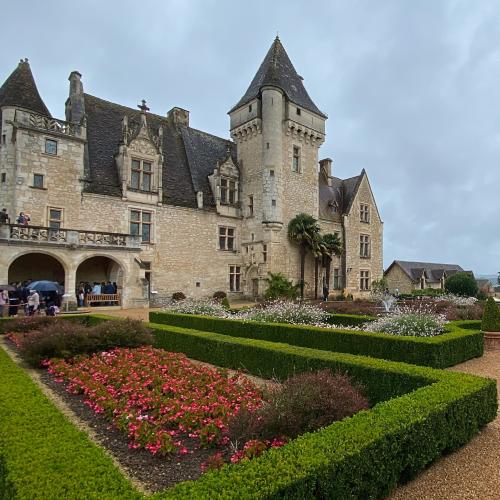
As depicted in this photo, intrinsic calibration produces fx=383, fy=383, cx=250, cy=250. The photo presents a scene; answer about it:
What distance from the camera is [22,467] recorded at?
296cm

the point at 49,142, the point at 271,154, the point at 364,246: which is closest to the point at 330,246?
the point at 364,246

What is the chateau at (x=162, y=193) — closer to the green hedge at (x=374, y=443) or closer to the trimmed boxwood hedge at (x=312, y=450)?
the trimmed boxwood hedge at (x=312, y=450)

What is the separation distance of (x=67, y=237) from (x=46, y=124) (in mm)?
6236

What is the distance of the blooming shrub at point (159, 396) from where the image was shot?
14.8 feet

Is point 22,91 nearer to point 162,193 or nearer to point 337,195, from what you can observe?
point 162,193

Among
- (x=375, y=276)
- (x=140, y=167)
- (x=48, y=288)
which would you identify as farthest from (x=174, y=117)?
(x=375, y=276)

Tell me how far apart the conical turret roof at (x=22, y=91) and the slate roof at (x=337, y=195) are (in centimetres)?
2025

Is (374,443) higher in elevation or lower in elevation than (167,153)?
lower

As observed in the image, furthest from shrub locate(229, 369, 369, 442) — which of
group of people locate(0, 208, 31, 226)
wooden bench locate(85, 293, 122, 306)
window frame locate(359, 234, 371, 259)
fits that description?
window frame locate(359, 234, 371, 259)

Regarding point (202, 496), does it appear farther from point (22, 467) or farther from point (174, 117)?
point (174, 117)

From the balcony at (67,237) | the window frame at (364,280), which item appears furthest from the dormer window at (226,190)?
the window frame at (364,280)

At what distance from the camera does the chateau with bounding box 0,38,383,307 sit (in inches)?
757

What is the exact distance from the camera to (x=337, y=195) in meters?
33.7

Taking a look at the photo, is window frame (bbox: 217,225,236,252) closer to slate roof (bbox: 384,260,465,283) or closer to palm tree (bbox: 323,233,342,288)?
palm tree (bbox: 323,233,342,288)
